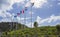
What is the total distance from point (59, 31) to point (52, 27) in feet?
17.7

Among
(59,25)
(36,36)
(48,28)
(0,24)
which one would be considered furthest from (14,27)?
(36,36)

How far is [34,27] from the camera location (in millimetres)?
32938

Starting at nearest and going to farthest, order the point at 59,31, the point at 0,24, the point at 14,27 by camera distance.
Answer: the point at 59,31, the point at 14,27, the point at 0,24

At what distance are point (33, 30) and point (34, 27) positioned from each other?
1107 mm

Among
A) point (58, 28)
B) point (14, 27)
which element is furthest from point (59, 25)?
point (14, 27)

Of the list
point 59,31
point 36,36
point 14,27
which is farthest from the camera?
point 14,27

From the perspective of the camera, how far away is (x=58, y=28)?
2978 centimetres

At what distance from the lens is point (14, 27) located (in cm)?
3806

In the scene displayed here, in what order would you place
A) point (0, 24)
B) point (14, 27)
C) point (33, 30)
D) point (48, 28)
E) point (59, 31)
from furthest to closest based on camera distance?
1. point (0, 24)
2. point (14, 27)
3. point (48, 28)
4. point (33, 30)
5. point (59, 31)

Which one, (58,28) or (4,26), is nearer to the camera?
(58,28)

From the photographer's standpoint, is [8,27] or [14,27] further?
[8,27]

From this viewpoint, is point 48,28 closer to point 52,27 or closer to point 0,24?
point 52,27

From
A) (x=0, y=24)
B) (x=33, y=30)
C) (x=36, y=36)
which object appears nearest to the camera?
(x=36, y=36)

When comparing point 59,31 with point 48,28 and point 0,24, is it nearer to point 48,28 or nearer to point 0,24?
point 48,28
